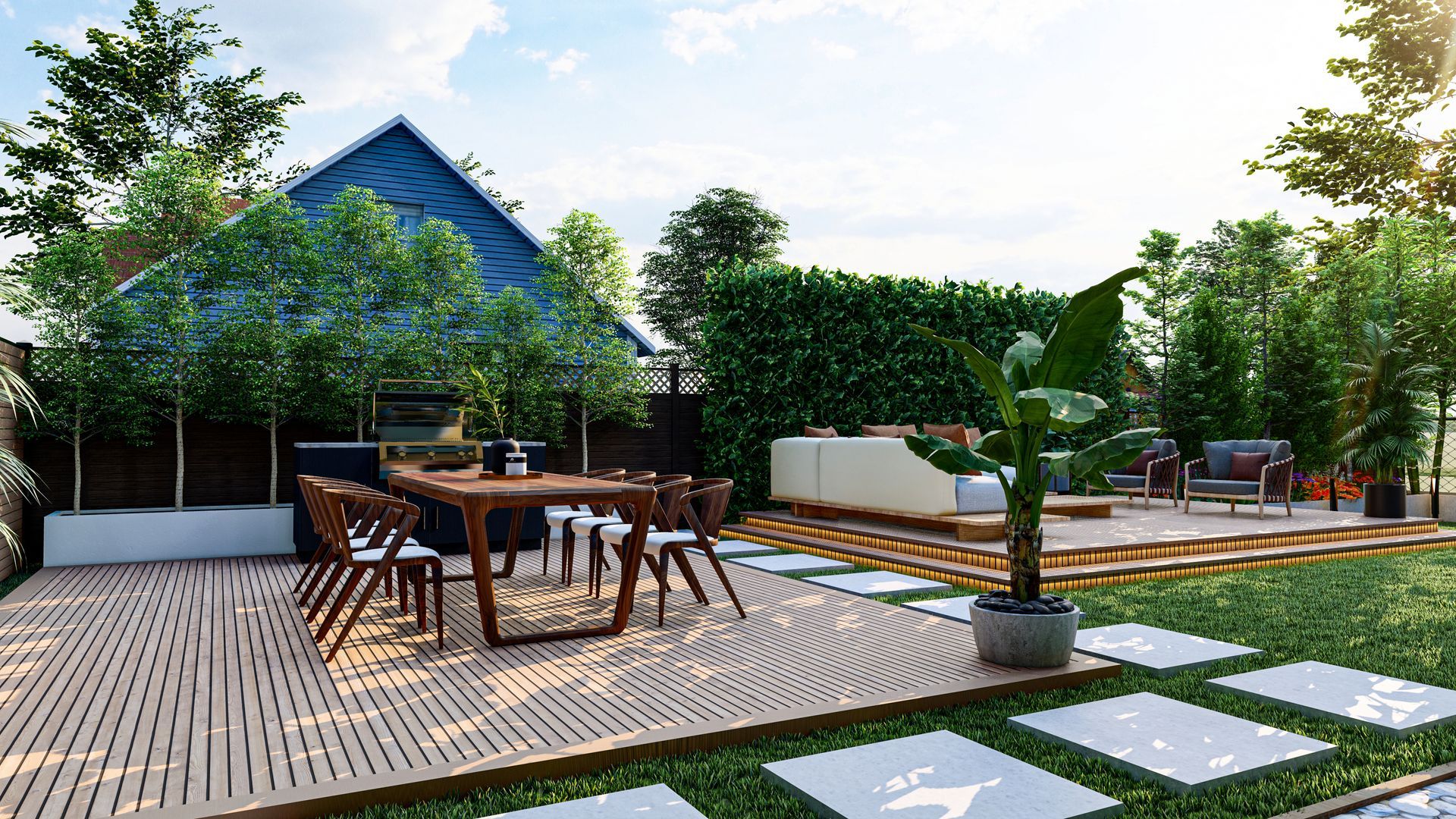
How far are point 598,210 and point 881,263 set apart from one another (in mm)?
3384

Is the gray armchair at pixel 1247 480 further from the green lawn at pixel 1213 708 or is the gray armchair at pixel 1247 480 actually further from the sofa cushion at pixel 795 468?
the sofa cushion at pixel 795 468

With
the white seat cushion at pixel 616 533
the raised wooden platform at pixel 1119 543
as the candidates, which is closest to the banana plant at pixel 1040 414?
the white seat cushion at pixel 616 533

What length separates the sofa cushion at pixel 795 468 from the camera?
8453mm

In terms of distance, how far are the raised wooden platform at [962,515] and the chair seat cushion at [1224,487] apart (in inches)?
37.5

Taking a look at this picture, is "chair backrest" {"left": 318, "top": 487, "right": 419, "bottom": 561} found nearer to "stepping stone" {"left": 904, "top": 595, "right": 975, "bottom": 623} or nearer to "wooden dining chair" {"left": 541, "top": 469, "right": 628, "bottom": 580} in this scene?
"wooden dining chair" {"left": 541, "top": 469, "right": 628, "bottom": 580}

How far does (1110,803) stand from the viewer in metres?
2.22

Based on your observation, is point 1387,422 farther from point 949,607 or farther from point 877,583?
point 949,607

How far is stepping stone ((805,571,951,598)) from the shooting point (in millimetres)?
5406

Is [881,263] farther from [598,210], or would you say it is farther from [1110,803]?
[1110,803]

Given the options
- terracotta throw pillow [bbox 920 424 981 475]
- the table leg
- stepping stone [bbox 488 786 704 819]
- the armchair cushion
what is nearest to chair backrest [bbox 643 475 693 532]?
the table leg

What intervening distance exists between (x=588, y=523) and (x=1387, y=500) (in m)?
8.55

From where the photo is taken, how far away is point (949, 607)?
15.9 ft

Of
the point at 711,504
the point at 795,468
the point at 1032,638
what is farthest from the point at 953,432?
the point at 1032,638

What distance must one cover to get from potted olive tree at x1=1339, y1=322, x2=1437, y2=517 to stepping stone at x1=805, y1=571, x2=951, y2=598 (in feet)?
20.5
